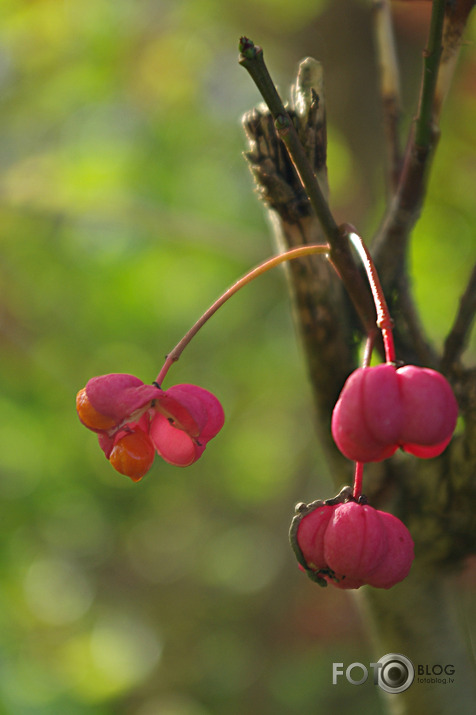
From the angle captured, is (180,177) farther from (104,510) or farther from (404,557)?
(404,557)

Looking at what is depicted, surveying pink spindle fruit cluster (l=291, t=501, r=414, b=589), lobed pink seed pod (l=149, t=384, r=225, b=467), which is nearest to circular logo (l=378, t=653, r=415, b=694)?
pink spindle fruit cluster (l=291, t=501, r=414, b=589)

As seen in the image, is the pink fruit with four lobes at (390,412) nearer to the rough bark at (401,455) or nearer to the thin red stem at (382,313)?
the thin red stem at (382,313)

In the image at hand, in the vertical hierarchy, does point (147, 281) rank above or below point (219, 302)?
above

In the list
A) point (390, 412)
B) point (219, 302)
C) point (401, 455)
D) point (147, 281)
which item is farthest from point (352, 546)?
point (147, 281)

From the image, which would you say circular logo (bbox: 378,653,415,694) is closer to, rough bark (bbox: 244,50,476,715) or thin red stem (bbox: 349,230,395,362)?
rough bark (bbox: 244,50,476,715)

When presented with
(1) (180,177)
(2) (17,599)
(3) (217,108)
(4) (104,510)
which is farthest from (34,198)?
(2) (17,599)

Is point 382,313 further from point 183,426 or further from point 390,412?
point 183,426
